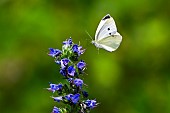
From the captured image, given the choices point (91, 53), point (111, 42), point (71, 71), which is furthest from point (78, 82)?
point (91, 53)

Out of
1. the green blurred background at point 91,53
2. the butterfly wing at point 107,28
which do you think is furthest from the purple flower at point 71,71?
the green blurred background at point 91,53

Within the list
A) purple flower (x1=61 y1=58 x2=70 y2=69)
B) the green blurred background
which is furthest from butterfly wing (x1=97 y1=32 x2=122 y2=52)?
the green blurred background

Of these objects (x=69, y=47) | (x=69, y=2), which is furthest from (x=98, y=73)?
(x=69, y=47)

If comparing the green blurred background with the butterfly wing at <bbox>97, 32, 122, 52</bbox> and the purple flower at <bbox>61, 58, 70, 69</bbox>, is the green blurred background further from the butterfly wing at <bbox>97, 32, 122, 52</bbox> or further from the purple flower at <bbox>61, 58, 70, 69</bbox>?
the purple flower at <bbox>61, 58, 70, 69</bbox>

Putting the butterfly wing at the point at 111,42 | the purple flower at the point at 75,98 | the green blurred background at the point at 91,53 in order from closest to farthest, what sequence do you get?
the purple flower at the point at 75,98 → the butterfly wing at the point at 111,42 → the green blurred background at the point at 91,53

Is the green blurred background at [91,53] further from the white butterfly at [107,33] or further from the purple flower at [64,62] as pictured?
the purple flower at [64,62]

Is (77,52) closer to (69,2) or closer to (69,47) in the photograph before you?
(69,47)

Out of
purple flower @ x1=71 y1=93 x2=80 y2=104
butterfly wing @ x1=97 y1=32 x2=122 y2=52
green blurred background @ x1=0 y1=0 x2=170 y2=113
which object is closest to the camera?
purple flower @ x1=71 y1=93 x2=80 y2=104

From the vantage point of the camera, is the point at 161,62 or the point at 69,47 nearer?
the point at 69,47
